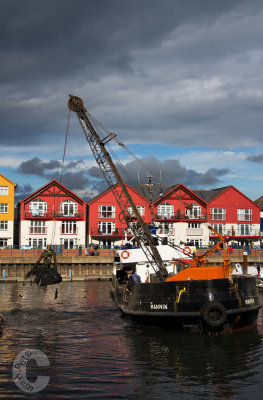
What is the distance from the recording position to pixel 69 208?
71750 mm

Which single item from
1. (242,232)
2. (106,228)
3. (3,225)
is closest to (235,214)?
(242,232)

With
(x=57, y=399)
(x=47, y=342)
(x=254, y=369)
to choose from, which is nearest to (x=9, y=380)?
(x=57, y=399)

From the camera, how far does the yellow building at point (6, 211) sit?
68.8 metres

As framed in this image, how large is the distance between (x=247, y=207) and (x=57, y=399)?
6914cm

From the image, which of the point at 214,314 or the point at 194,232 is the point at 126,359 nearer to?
the point at 214,314

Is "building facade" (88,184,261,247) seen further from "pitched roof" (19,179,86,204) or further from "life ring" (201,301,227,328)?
"life ring" (201,301,227,328)

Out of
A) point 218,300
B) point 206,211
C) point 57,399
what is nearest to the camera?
point 57,399

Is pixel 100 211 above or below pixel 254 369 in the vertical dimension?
above

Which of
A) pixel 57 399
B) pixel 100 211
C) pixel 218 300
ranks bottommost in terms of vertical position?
pixel 57 399

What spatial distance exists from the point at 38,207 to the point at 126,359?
5550cm

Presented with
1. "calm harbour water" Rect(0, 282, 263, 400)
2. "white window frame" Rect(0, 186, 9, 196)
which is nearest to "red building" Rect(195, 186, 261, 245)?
"white window frame" Rect(0, 186, 9, 196)

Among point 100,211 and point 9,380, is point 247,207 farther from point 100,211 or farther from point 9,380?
point 9,380

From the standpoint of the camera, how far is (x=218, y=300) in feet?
65.7

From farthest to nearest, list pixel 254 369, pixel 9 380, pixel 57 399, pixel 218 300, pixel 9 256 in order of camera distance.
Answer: pixel 9 256 → pixel 218 300 → pixel 254 369 → pixel 9 380 → pixel 57 399
